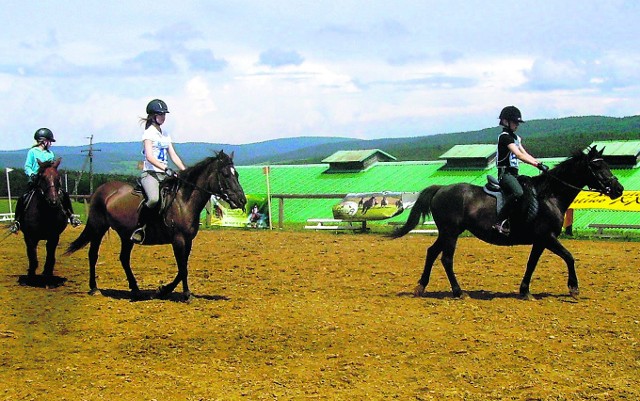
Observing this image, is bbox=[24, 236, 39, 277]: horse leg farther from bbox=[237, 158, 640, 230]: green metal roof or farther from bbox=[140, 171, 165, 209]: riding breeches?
bbox=[237, 158, 640, 230]: green metal roof

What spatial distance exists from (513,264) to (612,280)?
8.41 feet

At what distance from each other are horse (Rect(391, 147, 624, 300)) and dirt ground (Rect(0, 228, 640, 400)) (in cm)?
59

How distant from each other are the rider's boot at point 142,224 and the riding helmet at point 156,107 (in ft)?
4.69

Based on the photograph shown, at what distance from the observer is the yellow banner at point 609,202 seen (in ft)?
77.3

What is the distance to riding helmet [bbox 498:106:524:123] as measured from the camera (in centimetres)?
1195

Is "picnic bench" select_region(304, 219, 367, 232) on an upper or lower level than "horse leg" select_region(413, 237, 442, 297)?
lower

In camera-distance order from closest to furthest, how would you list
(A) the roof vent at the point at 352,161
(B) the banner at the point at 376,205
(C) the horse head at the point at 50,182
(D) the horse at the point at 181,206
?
(D) the horse at the point at 181,206 < (C) the horse head at the point at 50,182 < (B) the banner at the point at 376,205 < (A) the roof vent at the point at 352,161

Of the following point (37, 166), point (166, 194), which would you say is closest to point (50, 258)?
point (37, 166)

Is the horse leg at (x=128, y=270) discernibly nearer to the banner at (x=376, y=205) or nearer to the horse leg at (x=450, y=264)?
the horse leg at (x=450, y=264)

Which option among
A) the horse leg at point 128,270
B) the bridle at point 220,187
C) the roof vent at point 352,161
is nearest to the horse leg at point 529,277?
the bridle at point 220,187

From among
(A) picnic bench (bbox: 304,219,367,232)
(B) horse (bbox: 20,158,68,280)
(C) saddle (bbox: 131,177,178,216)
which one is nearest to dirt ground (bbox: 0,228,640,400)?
(B) horse (bbox: 20,158,68,280)

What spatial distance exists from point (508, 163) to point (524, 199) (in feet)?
1.98

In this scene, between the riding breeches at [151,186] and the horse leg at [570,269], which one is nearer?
the riding breeches at [151,186]

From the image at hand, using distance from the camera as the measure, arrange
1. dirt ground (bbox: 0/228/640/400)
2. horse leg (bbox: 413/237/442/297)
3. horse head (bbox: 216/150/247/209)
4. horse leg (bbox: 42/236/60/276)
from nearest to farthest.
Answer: dirt ground (bbox: 0/228/640/400) < horse head (bbox: 216/150/247/209) < horse leg (bbox: 413/237/442/297) < horse leg (bbox: 42/236/60/276)
